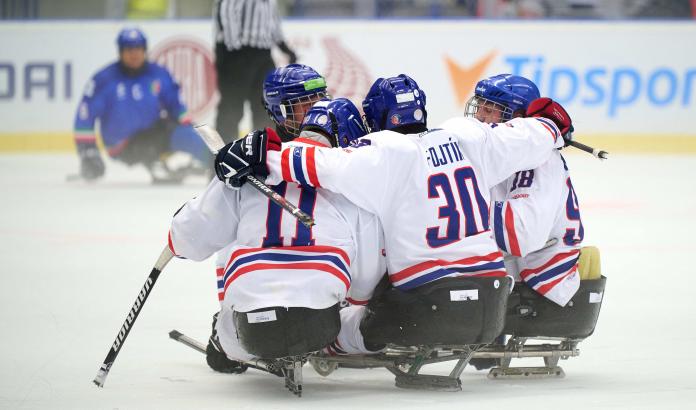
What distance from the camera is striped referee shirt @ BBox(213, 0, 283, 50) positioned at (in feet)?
29.1

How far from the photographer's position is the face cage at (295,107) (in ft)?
12.3

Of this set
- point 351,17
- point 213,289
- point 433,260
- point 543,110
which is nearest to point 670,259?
point 213,289

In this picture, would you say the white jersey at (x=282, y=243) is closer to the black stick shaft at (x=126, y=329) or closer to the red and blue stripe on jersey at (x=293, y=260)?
the red and blue stripe on jersey at (x=293, y=260)

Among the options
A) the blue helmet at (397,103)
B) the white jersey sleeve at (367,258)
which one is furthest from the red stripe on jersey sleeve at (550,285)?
the blue helmet at (397,103)

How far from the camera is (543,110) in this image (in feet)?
11.7

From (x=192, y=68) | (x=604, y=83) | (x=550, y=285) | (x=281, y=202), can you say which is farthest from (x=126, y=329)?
(x=604, y=83)

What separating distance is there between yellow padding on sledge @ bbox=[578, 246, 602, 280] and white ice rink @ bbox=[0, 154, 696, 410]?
11.2 inches

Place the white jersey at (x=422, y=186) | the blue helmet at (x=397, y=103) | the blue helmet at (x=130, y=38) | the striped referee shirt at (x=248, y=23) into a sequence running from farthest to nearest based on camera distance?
the blue helmet at (x=130, y=38) → the striped referee shirt at (x=248, y=23) → the blue helmet at (x=397, y=103) → the white jersey at (x=422, y=186)

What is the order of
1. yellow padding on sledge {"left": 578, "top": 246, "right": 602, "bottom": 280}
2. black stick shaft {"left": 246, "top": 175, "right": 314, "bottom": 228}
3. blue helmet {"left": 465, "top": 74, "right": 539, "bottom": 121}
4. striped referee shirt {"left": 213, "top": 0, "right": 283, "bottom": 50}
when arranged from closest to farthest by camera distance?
1. black stick shaft {"left": 246, "top": 175, "right": 314, "bottom": 228}
2. yellow padding on sledge {"left": 578, "top": 246, "right": 602, "bottom": 280}
3. blue helmet {"left": 465, "top": 74, "right": 539, "bottom": 121}
4. striped referee shirt {"left": 213, "top": 0, "right": 283, "bottom": 50}

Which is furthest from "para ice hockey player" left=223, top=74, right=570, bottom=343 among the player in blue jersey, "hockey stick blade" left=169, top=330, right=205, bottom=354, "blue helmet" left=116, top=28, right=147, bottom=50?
"blue helmet" left=116, top=28, right=147, bottom=50

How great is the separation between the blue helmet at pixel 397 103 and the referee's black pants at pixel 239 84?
18.3 feet

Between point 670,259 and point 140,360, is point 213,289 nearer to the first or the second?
point 140,360

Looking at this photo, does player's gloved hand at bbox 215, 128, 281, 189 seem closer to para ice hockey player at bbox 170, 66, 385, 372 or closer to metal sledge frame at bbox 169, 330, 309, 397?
para ice hockey player at bbox 170, 66, 385, 372

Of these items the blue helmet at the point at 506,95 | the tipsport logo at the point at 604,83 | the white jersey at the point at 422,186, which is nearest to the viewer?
the white jersey at the point at 422,186
